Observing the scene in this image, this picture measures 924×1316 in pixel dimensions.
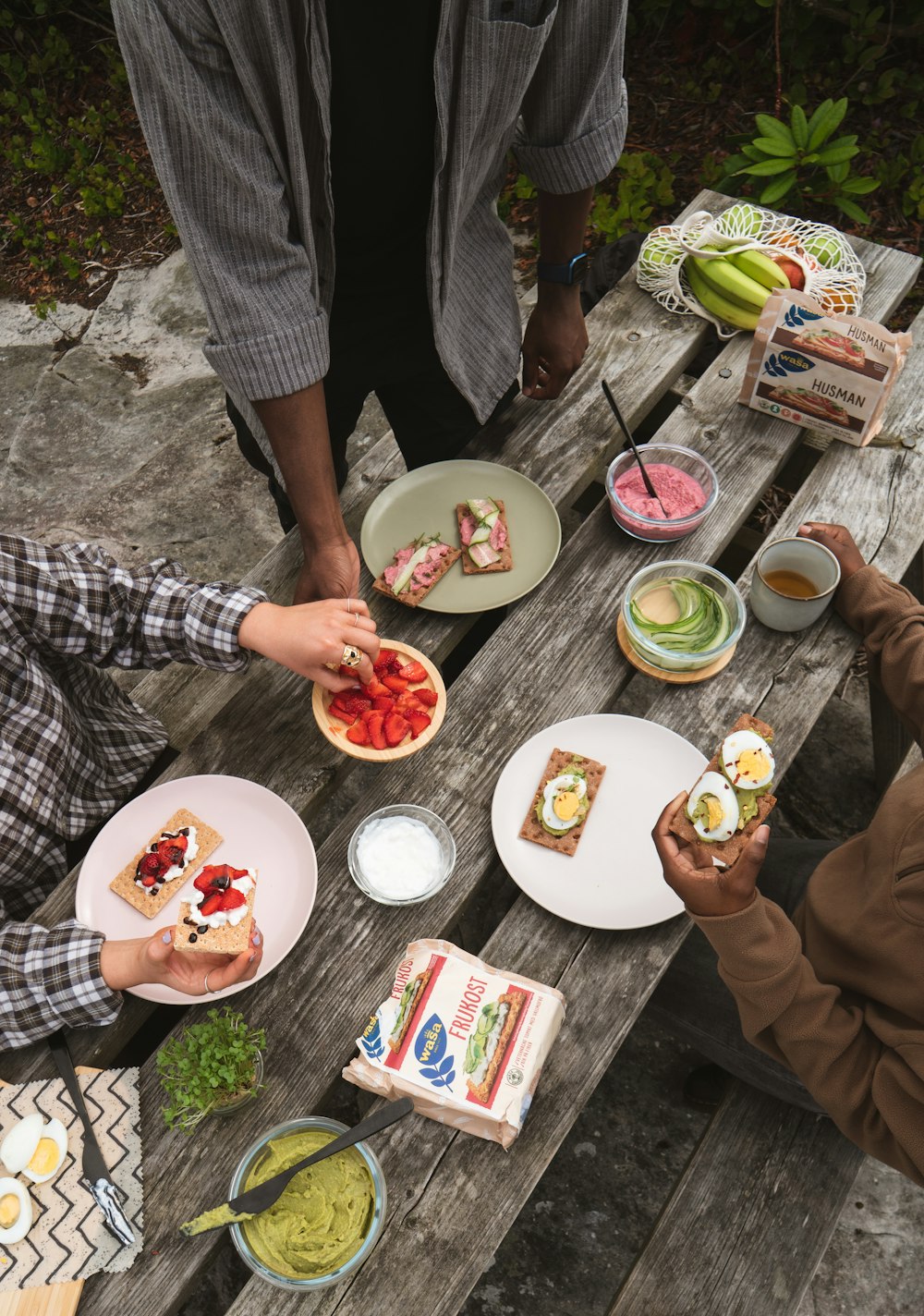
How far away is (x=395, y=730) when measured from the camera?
1.74 m

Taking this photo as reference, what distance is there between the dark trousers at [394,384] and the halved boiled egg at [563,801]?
993 millimetres

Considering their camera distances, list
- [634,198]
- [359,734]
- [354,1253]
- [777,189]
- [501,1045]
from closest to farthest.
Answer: [354,1253] < [501,1045] < [359,734] < [777,189] < [634,198]

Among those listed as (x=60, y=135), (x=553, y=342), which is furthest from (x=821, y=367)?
(x=60, y=135)

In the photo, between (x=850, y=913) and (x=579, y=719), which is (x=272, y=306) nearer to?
(x=579, y=719)

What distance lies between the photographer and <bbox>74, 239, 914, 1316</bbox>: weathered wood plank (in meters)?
1.50

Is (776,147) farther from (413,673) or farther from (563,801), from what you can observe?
(563,801)

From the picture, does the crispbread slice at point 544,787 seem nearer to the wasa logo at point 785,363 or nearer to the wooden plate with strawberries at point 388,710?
the wooden plate with strawberries at point 388,710

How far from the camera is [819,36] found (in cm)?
435

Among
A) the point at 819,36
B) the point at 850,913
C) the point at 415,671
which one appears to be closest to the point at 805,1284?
the point at 850,913

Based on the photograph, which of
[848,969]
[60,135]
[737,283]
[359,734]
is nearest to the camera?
[848,969]

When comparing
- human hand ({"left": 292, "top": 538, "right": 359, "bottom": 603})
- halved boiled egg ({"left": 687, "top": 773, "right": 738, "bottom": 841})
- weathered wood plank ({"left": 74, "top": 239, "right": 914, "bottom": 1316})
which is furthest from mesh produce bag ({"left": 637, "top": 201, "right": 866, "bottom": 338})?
halved boiled egg ({"left": 687, "top": 773, "right": 738, "bottom": 841})

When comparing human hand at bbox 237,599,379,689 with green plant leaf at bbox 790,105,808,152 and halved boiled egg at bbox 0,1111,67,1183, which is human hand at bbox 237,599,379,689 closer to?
halved boiled egg at bbox 0,1111,67,1183

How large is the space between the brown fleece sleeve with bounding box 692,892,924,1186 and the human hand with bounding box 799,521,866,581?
79 cm

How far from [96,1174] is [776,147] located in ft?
13.2
